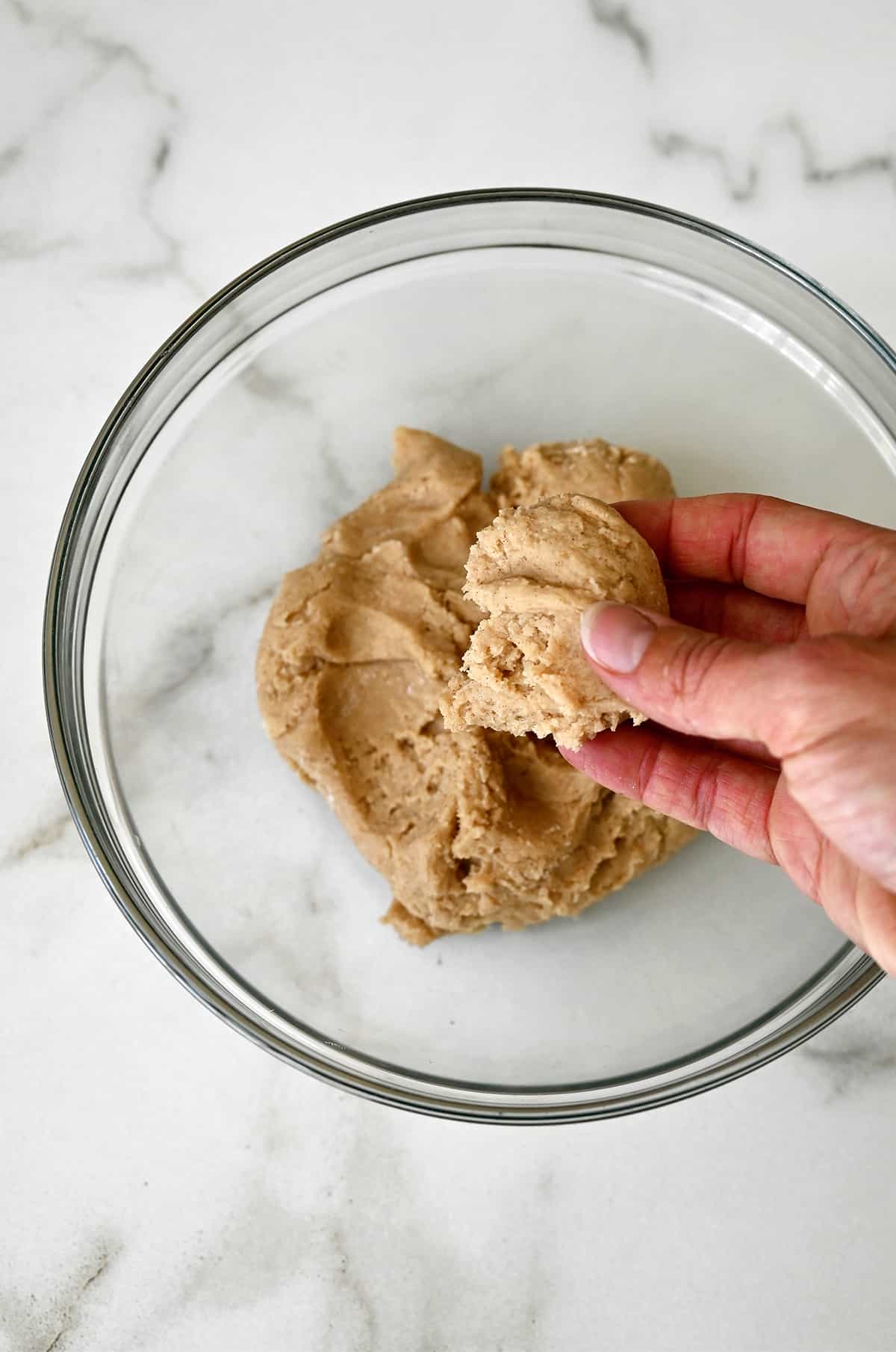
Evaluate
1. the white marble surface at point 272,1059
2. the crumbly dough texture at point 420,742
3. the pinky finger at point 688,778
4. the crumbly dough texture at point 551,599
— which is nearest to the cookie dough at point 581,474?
the crumbly dough texture at point 420,742

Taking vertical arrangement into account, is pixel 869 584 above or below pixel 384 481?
below

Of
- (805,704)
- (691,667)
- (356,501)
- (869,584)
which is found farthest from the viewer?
(356,501)

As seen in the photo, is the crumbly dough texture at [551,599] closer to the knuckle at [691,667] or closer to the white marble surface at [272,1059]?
the knuckle at [691,667]

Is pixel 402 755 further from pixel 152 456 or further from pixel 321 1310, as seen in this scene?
pixel 321 1310

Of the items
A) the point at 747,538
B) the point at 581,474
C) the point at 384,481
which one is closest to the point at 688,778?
the point at 747,538

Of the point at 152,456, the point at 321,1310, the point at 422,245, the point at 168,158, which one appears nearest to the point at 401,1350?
the point at 321,1310

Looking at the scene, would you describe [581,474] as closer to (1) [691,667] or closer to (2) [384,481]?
(2) [384,481]
